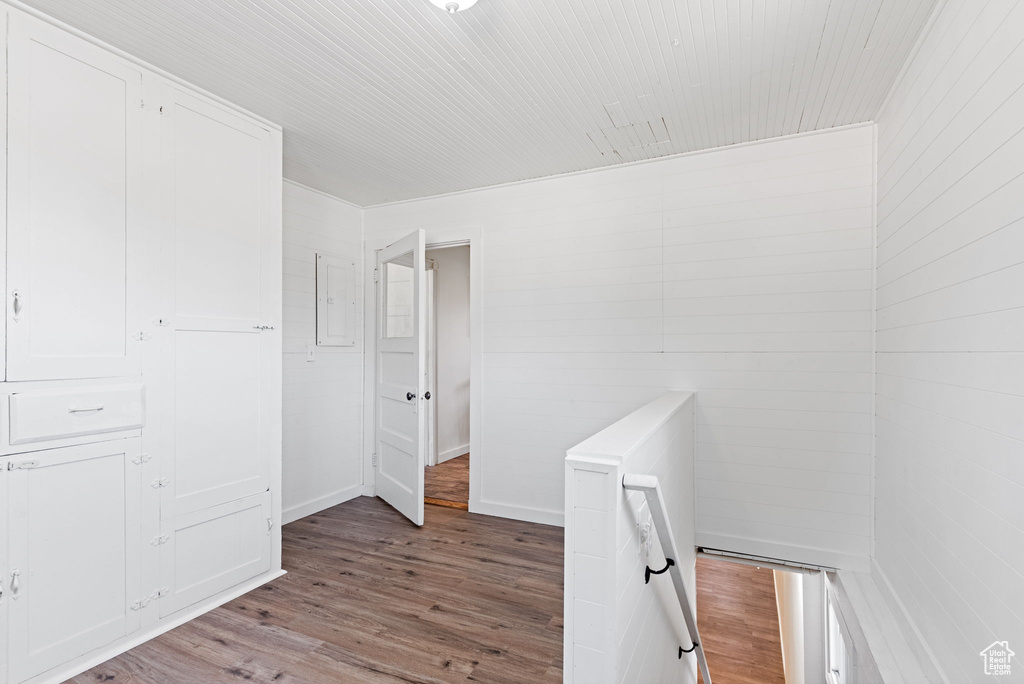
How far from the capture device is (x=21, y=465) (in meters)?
1.87

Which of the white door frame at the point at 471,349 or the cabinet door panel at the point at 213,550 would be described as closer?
the cabinet door panel at the point at 213,550

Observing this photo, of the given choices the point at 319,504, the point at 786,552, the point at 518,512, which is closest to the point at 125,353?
the point at 319,504

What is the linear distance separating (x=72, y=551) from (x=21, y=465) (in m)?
0.41

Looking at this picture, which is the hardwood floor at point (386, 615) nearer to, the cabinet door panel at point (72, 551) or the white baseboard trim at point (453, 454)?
the cabinet door panel at point (72, 551)

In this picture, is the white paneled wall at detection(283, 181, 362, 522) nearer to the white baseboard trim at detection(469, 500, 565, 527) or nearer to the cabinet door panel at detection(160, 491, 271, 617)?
the cabinet door panel at detection(160, 491, 271, 617)

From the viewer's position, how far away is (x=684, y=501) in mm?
2777

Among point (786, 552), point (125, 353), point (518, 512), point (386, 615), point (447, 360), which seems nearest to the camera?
point (125, 353)

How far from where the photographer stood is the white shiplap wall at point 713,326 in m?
2.88

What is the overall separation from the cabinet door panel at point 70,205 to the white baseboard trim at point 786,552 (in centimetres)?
335

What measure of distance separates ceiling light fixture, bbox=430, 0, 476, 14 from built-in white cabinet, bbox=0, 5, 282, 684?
4.78 feet

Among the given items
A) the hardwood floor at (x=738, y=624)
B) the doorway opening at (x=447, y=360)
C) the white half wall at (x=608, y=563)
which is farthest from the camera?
the doorway opening at (x=447, y=360)

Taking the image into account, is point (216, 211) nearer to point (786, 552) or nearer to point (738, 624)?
point (786, 552)

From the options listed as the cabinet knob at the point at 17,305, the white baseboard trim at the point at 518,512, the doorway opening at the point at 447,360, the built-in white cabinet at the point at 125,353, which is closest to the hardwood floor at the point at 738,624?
the white baseboard trim at the point at 518,512

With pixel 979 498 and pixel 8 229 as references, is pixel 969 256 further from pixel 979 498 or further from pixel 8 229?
pixel 8 229
